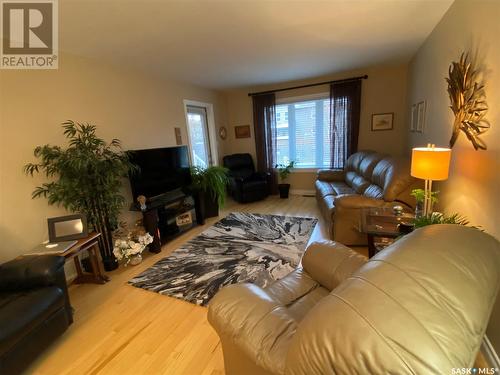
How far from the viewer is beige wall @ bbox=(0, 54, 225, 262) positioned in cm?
216

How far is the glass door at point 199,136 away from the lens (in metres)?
4.72

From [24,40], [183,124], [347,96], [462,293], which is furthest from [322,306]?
[347,96]

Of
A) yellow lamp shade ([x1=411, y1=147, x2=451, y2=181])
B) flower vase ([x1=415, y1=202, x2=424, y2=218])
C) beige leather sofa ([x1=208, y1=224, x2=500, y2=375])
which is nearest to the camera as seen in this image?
beige leather sofa ([x1=208, y1=224, x2=500, y2=375])

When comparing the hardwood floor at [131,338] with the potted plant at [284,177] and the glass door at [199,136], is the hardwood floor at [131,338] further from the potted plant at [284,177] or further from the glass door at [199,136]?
the potted plant at [284,177]

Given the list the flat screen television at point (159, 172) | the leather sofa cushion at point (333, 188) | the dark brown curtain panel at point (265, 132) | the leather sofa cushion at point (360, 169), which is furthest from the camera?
the dark brown curtain panel at point (265, 132)

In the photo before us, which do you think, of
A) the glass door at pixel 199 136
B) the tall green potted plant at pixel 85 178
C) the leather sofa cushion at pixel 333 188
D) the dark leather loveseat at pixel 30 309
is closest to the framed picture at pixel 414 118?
the leather sofa cushion at pixel 333 188

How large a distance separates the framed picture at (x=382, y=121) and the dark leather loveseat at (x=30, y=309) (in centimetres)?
493

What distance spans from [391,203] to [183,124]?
3.51 meters

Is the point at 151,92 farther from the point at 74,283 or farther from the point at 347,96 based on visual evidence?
the point at 347,96

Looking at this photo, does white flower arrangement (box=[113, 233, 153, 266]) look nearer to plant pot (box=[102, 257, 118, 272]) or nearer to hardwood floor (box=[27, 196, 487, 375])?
plant pot (box=[102, 257, 118, 272])

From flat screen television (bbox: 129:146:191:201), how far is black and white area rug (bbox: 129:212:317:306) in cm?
87

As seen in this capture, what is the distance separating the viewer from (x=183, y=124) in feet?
14.1

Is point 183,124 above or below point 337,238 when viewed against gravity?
above

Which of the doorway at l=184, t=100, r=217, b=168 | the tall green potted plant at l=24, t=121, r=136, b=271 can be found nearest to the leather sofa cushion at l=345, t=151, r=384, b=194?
the doorway at l=184, t=100, r=217, b=168
